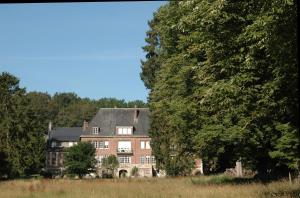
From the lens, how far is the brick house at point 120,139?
8506 centimetres

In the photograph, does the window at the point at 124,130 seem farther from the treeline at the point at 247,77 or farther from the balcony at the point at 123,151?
the treeline at the point at 247,77

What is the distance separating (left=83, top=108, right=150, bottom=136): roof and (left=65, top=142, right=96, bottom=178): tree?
18.5 m

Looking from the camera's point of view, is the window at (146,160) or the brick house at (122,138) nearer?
the brick house at (122,138)

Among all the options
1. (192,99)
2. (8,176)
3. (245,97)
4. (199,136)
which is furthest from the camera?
(8,176)

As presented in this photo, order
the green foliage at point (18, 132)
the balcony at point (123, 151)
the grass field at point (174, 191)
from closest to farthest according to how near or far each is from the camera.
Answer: the grass field at point (174, 191), the green foliage at point (18, 132), the balcony at point (123, 151)

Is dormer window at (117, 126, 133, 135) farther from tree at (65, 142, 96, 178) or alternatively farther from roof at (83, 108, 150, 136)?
tree at (65, 142, 96, 178)

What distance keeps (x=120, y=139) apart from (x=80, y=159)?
19.9m

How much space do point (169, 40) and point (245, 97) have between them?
14.4 meters

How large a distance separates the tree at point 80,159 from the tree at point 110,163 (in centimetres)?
1309

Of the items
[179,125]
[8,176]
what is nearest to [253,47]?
[179,125]

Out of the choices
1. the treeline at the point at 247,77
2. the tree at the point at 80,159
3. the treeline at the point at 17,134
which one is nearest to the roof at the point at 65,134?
the treeline at the point at 17,134

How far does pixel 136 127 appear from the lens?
3393 inches

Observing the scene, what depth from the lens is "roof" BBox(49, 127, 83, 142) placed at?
307 feet

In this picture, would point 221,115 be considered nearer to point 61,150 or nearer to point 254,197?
point 254,197
